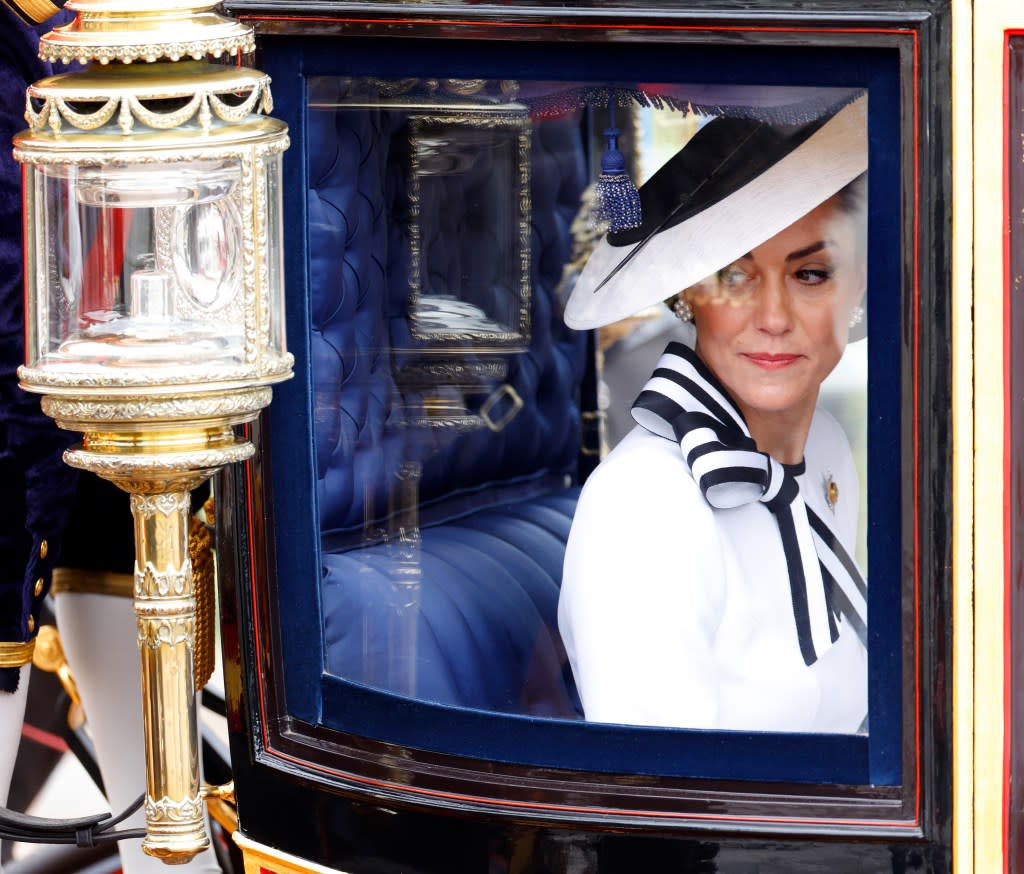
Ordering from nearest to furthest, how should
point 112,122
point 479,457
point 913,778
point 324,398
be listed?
1. point 112,122
2. point 913,778
3. point 324,398
4. point 479,457

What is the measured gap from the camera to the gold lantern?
141 cm

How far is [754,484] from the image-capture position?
1.60m

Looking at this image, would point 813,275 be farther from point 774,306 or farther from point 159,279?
point 159,279

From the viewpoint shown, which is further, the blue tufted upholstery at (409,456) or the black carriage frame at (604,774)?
the blue tufted upholstery at (409,456)

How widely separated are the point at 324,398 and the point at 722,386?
1.21 ft

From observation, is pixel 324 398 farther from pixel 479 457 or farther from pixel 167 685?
pixel 167 685

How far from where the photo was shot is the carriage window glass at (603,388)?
1548 millimetres

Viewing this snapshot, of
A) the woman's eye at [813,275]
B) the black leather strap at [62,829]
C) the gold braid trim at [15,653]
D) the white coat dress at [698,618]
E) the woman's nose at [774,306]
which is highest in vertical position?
the woman's eye at [813,275]

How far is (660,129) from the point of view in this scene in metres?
1.55

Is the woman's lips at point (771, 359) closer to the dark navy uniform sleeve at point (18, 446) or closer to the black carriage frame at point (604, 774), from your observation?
the black carriage frame at point (604, 774)

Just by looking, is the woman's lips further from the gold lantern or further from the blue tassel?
the gold lantern

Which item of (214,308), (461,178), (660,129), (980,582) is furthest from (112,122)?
(980,582)

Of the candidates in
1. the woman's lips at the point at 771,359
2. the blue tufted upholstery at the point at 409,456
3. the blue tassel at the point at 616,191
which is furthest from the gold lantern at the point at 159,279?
the woman's lips at the point at 771,359

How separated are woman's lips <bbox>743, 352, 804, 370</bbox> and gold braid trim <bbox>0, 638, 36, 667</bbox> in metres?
0.90
